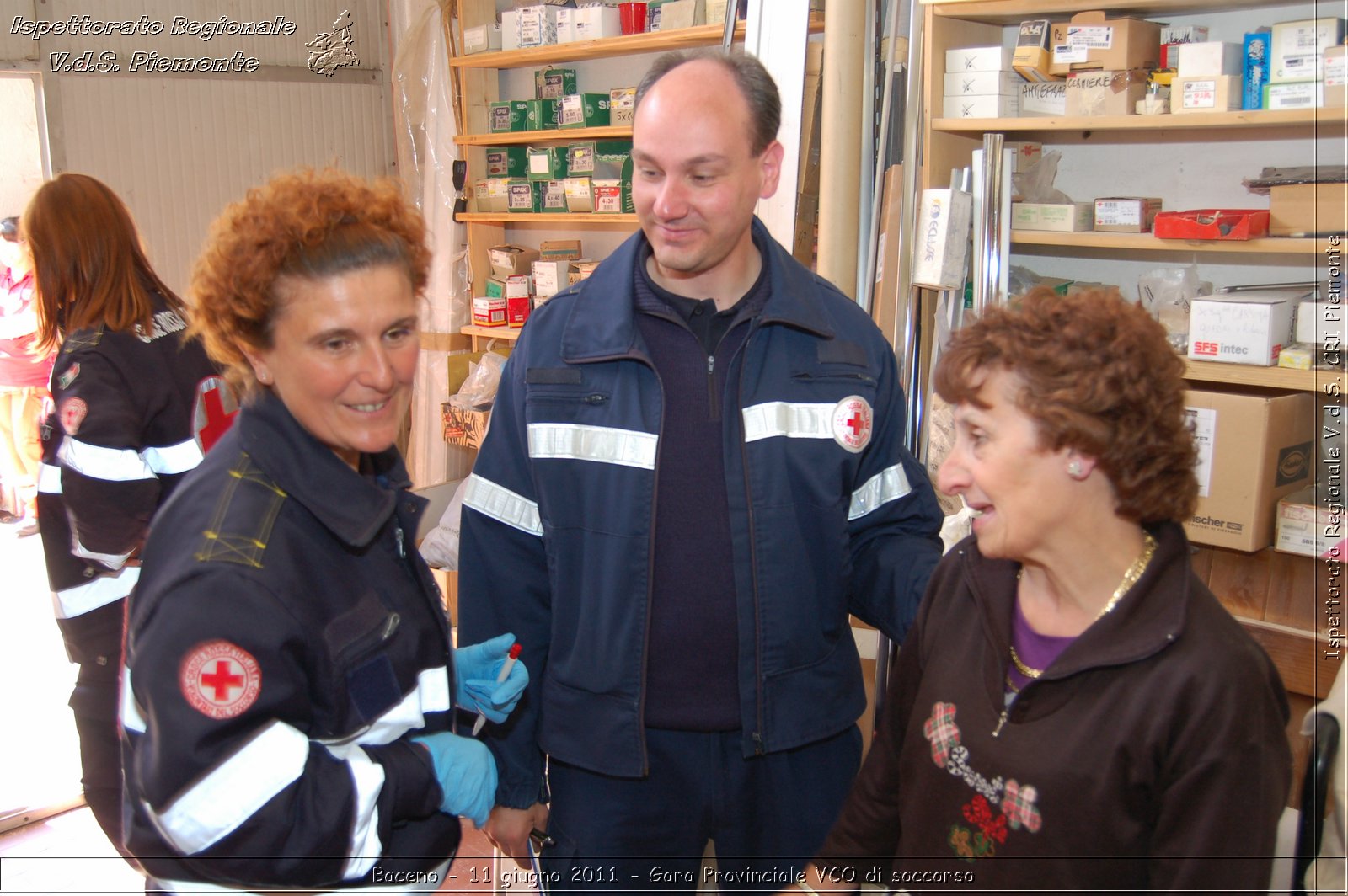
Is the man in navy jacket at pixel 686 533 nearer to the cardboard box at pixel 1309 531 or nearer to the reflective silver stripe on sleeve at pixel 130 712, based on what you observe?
the reflective silver stripe on sleeve at pixel 130 712

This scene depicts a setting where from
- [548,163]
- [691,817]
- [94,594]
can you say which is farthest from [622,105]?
[691,817]

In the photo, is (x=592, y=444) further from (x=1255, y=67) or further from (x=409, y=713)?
(x=1255, y=67)

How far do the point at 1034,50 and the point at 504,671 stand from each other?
1.94m

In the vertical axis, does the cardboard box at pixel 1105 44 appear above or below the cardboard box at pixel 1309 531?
above

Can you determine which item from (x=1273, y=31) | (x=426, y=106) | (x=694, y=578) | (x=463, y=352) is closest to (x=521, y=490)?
(x=694, y=578)

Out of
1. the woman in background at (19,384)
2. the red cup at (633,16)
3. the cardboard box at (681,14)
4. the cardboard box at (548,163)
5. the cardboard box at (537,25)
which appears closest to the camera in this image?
the cardboard box at (681,14)

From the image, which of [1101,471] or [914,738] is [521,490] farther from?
[1101,471]

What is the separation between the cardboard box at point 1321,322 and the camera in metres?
2.15

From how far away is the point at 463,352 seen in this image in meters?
4.44

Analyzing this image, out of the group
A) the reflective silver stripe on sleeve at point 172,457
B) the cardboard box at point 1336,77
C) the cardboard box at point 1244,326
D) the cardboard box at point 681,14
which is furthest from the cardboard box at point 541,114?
the cardboard box at point 1336,77

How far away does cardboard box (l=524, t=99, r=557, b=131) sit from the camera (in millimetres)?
4000

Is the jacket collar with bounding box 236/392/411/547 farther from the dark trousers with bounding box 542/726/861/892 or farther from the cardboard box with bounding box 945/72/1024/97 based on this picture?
the cardboard box with bounding box 945/72/1024/97

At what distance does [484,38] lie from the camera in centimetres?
405

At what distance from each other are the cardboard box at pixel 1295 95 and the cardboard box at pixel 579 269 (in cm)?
240
